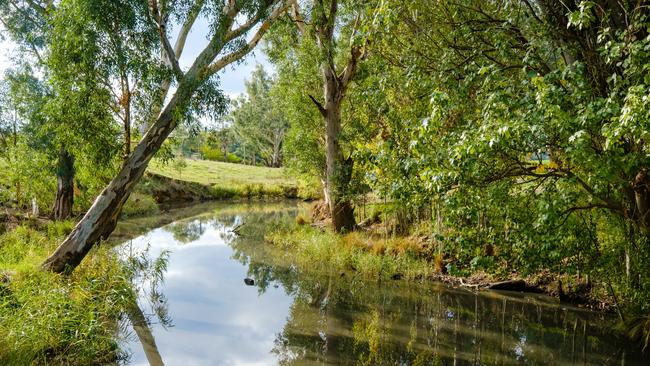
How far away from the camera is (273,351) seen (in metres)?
8.45

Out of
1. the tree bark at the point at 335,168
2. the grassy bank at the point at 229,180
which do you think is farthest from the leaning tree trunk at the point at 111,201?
the grassy bank at the point at 229,180

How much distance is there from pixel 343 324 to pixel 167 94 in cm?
729

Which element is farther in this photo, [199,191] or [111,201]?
[199,191]

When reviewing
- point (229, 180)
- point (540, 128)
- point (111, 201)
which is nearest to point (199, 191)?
point (229, 180)

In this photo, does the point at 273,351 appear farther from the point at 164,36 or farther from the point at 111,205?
the point at 164,36

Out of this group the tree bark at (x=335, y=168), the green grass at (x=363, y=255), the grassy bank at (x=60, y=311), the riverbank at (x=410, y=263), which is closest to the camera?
the grassy bank at (x=60, y=311)

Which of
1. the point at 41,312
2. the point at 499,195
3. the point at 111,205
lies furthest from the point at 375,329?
the point at 111,205

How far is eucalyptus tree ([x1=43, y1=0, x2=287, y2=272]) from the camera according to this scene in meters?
10.4

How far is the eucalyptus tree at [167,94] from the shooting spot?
1044 cm

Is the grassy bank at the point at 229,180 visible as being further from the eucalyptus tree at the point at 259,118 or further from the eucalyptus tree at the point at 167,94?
the eucalyptus tree at the point at 167,94

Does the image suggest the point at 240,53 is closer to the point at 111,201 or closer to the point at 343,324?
the point at 111,201

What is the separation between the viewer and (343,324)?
9.75 meters

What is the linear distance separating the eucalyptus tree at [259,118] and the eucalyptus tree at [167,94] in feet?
163

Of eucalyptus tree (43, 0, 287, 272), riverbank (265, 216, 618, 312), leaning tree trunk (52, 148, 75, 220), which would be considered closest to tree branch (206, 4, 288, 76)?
eucalyptus tree (43, 0, 287, 272)
